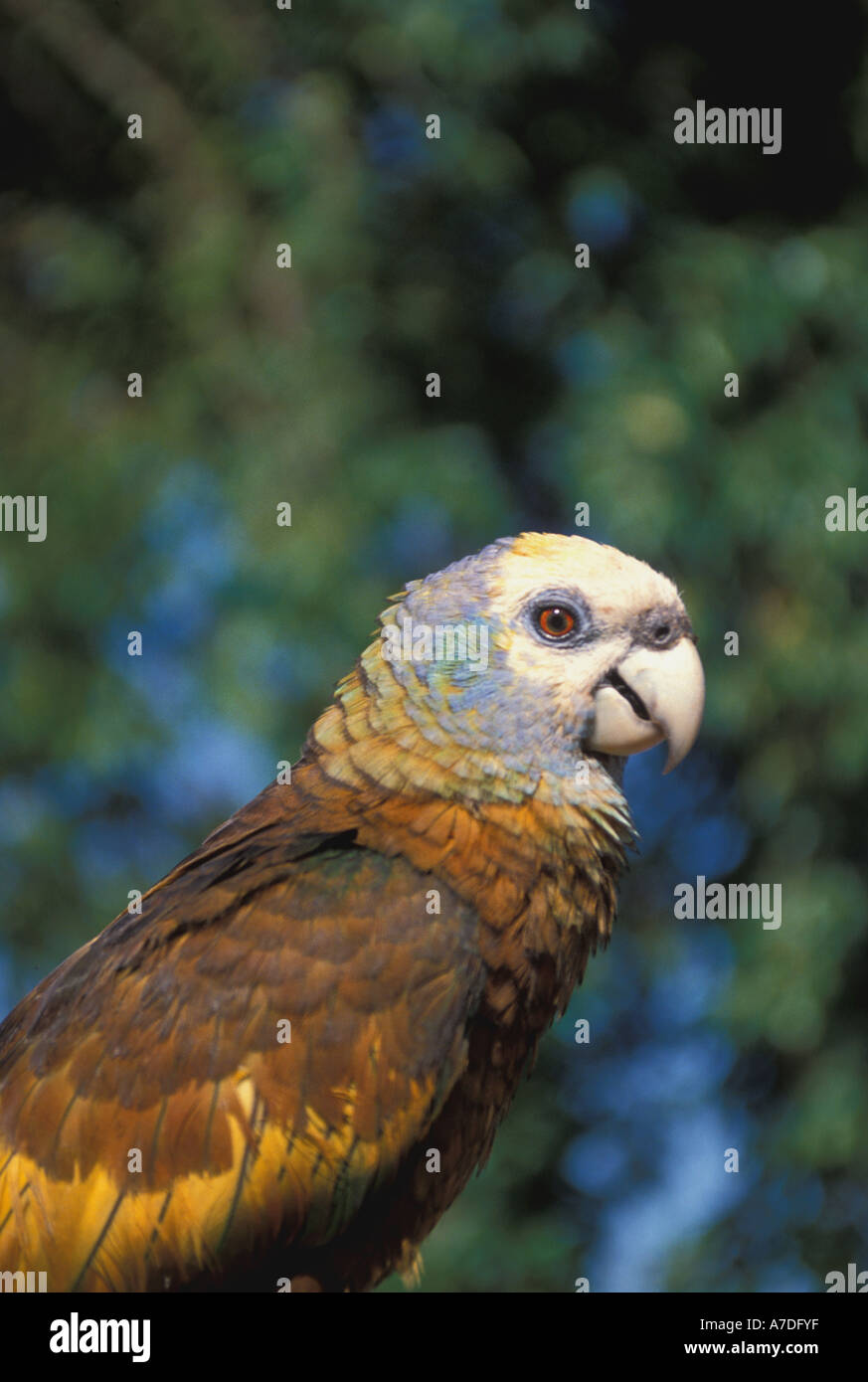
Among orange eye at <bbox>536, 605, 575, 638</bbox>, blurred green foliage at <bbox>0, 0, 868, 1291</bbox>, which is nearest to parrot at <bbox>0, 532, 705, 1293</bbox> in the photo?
orange eye at <bbox>536, 605, 575, 638</bbox>

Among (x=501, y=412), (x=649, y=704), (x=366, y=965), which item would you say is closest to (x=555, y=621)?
(x=649, y=704)

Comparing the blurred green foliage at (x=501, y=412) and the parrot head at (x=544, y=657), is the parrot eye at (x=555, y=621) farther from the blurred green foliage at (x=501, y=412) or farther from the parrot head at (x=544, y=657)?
the blurred green foliage at (x=501, y=412)

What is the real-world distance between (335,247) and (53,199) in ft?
3.03

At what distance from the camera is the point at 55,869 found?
3.12 m

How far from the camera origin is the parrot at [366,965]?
1210 mm

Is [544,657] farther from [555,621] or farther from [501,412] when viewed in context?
[501,412]

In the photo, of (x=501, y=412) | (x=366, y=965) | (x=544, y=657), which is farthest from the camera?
(x=501, y=412)

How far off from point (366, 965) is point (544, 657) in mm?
367

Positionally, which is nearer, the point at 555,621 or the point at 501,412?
the point at 555,621

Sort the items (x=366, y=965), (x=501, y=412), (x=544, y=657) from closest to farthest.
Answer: (x=366, y=965) → (x=544, y=657) → (x=501, y=412)

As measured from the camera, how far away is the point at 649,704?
1.37 m

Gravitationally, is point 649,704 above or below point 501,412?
below

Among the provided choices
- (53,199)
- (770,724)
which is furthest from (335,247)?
(770,724)
